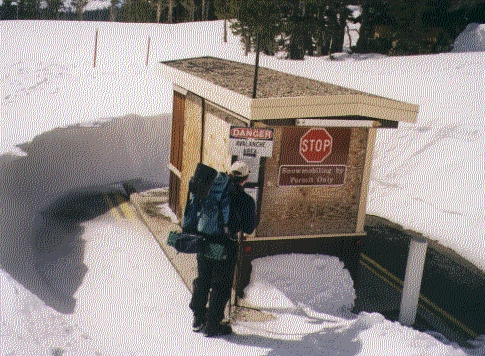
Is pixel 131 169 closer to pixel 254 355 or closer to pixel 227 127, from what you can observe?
pixel 227 127

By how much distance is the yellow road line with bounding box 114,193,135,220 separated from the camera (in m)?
11.3

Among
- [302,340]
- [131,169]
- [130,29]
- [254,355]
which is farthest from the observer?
[130,29]

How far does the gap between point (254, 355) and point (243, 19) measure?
27581 mm

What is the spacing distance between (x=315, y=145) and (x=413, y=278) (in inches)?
90.6

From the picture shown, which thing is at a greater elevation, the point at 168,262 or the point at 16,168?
the point at 16,168

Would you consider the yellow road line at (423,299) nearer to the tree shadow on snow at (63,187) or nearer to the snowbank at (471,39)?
the tree shadow on snow at (63,187)

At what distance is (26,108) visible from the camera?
58.6 ft

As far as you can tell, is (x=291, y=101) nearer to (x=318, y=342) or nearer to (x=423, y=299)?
(x=318, y=342)

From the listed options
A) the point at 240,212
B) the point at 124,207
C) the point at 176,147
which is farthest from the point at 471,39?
the point at 240,212

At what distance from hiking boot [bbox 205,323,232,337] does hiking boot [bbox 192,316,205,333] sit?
13 centimetres

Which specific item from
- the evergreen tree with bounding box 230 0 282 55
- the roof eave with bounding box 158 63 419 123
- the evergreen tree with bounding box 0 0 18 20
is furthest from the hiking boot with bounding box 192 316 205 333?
the evergreen tree with bounding box 0 0 18 20

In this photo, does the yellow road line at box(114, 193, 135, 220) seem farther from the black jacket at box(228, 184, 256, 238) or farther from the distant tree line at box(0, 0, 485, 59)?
the distant tree line at box(0, 0, 485, 59)

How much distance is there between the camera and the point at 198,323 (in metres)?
6.61

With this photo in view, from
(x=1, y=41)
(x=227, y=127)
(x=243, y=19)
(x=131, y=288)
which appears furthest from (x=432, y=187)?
(x=1, y=41)
